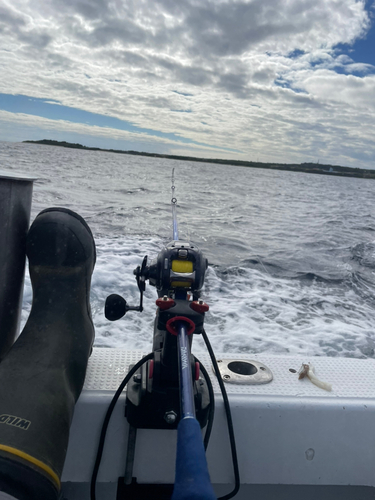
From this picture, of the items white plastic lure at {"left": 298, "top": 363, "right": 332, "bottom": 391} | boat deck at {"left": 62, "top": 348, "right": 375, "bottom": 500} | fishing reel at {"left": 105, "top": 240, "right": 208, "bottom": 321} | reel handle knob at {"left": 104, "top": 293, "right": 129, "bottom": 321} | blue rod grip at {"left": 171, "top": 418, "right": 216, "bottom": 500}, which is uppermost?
fishing reel at {"left": 105, "top": 240, "right": 208, "bottom": 321}

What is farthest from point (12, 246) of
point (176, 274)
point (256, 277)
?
point (256, 277)

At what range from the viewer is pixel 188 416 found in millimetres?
596

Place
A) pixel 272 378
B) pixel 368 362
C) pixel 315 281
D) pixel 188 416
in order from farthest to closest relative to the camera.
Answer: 1. pixel 315 281
2. pixel 368 362
3. pixel 272 378
4. pixel 188 416

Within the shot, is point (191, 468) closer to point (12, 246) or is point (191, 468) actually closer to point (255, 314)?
point (12, 246)

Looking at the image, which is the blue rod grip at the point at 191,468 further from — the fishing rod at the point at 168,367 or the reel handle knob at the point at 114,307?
the reel handle knob at the point at 114,307

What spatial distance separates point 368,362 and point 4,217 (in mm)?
1294

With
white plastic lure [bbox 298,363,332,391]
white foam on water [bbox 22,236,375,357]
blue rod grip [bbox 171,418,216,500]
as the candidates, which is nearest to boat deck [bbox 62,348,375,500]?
white plastic lure [bbox 298,363,332,391]

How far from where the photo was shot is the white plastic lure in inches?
45.9

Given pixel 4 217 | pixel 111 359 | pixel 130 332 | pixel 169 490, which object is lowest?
pixel 130 332

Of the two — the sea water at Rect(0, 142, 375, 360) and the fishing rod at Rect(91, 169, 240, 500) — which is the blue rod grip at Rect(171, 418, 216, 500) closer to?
the fishing rod at Rect(91, 169, 240, 500)

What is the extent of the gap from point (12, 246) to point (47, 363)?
0.38 meters

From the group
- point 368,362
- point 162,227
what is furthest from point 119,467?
point 162,227

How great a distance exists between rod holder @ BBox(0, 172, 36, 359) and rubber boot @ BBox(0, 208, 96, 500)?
0.04 m

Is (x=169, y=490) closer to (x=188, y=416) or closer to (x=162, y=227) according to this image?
(x=188, y=416)
